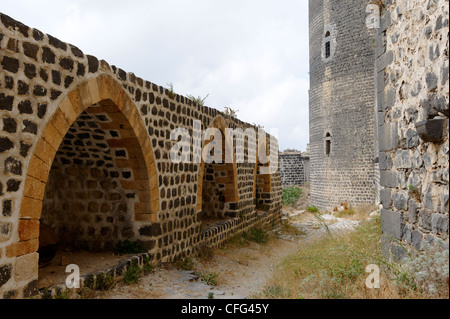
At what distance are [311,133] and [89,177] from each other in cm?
1580

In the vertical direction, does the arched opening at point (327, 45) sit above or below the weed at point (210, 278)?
above

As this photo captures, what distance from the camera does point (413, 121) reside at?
3.79m

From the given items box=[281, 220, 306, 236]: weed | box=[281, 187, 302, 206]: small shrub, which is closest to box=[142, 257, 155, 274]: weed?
box=[281, 220, 306, 236]: weed

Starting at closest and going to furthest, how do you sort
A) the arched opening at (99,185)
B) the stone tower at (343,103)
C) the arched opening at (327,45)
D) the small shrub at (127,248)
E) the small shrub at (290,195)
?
the arched opening at (99,185) < the small shrub at (127,248) < the stone tower at (343,103) < the arched opening at (327,45) < the small shrub at (290,195)

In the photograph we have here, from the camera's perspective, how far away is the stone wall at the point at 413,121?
3.19 metres

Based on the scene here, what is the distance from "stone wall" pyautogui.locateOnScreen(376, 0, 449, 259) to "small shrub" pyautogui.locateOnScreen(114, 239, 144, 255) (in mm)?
3369

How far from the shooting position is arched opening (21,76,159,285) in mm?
5012

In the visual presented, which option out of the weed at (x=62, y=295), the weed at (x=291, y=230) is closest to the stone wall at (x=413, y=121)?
the weed at (x=62, y=295)

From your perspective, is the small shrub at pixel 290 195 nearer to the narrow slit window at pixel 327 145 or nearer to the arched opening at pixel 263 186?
the narrow slit window at pixel 327 145

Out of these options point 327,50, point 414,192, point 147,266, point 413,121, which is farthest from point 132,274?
point 327,50

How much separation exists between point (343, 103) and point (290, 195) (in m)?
7.76

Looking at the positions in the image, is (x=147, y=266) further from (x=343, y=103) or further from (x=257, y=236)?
(x=343, y=103)

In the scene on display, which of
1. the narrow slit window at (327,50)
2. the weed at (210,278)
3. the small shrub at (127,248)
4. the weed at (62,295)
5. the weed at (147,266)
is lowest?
the weed at (210,278)

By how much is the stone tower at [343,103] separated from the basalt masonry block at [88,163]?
9.59 m
